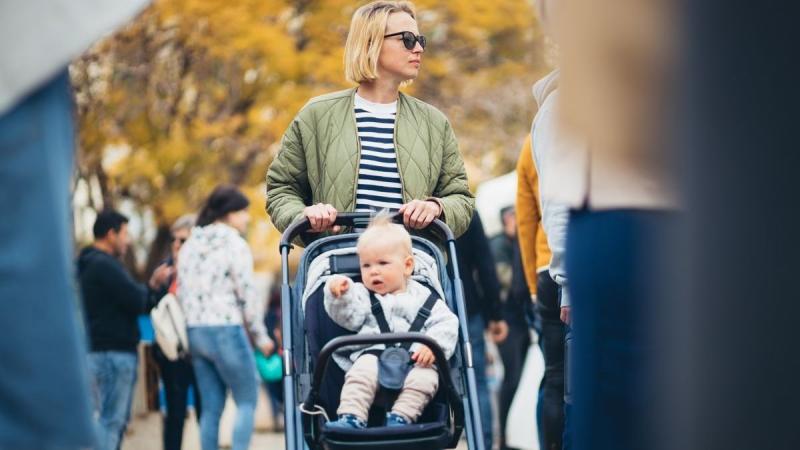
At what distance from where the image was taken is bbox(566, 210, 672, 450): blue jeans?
291 cm

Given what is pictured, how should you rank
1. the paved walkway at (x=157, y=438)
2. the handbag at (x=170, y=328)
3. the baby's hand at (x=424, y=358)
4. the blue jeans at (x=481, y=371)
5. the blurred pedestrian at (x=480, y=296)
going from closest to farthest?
the baby's hand at (x=424, y=358), the blue jeans at (x=481, y=371), the blurred pedestrian at (x=480, y=296), the handbag at (x=170, y=328), the paved walkway at (x=157, y=438)

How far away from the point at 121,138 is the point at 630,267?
16.4m

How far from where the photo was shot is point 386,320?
5.16 meters

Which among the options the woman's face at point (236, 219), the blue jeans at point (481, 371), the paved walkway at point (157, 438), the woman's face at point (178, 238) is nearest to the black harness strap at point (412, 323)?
the blue jeans at point (481, 371)


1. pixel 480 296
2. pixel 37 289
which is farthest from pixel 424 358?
pixel 480 296

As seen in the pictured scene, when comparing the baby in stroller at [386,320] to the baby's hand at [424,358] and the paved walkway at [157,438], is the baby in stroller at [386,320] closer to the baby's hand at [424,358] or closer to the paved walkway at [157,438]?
the baby's hand at [424,358]

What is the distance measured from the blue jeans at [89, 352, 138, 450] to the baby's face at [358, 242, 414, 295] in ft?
15.2

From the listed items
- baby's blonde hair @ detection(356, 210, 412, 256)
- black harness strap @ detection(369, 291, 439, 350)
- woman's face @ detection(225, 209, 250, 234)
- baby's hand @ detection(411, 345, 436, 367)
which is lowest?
baby's hand @ detection(411, 345, 436, 367)

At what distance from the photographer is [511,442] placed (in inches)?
364

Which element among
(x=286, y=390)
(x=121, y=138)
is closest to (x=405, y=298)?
(x=286, y=390)

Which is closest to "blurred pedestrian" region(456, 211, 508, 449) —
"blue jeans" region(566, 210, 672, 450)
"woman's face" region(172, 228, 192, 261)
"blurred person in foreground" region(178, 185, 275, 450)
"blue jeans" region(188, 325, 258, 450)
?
"blurred person in foreground" region(178, 185, 275, 450)

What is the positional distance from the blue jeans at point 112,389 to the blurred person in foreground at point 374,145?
376cm

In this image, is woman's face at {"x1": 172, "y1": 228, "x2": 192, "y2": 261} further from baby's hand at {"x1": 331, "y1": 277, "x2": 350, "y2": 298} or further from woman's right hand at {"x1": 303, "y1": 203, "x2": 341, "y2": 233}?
baby's hand at {"x1": 331, "y1": 277, "x2": 350, "y2": 298}

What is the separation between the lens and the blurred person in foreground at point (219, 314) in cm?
927
